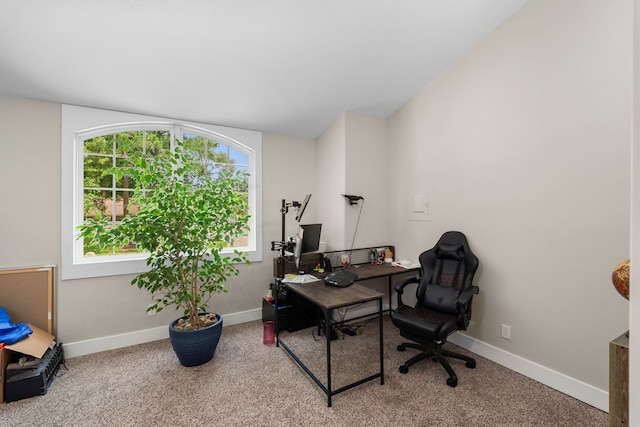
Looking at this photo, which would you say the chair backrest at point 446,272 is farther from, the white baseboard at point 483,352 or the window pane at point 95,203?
the window pane at point 95,203

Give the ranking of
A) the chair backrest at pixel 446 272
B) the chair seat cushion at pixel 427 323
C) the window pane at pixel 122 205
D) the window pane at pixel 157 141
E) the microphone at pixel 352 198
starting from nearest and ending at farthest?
the chair seat cushion at pixel 427 323 < the chair backrest at pixel 446 272 < the window pane at pixel 122 205 < the window pane at pixel 157 141 < the microphone at pixel 352 198

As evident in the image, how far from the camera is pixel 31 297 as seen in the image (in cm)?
250

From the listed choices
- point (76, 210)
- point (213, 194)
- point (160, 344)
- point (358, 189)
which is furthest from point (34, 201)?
point (358, 189)

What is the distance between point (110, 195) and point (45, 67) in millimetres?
1206

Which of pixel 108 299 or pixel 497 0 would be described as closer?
pixel 497 0

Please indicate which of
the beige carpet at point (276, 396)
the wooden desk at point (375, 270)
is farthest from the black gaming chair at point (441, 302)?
the wooden desk at point (375, 270)

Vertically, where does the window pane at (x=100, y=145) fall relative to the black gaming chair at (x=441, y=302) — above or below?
above

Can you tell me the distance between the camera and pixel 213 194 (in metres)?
2.62

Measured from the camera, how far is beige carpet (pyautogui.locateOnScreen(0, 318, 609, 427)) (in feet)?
6.22

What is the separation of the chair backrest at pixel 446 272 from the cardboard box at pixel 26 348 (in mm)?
3295

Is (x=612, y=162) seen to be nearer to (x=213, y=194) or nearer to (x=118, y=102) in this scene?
(x=213, y=194)

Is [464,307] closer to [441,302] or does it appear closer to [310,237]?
[441,302]

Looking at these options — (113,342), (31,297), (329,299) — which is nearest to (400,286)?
(329,299)

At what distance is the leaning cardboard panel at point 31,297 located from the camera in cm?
A: 242
